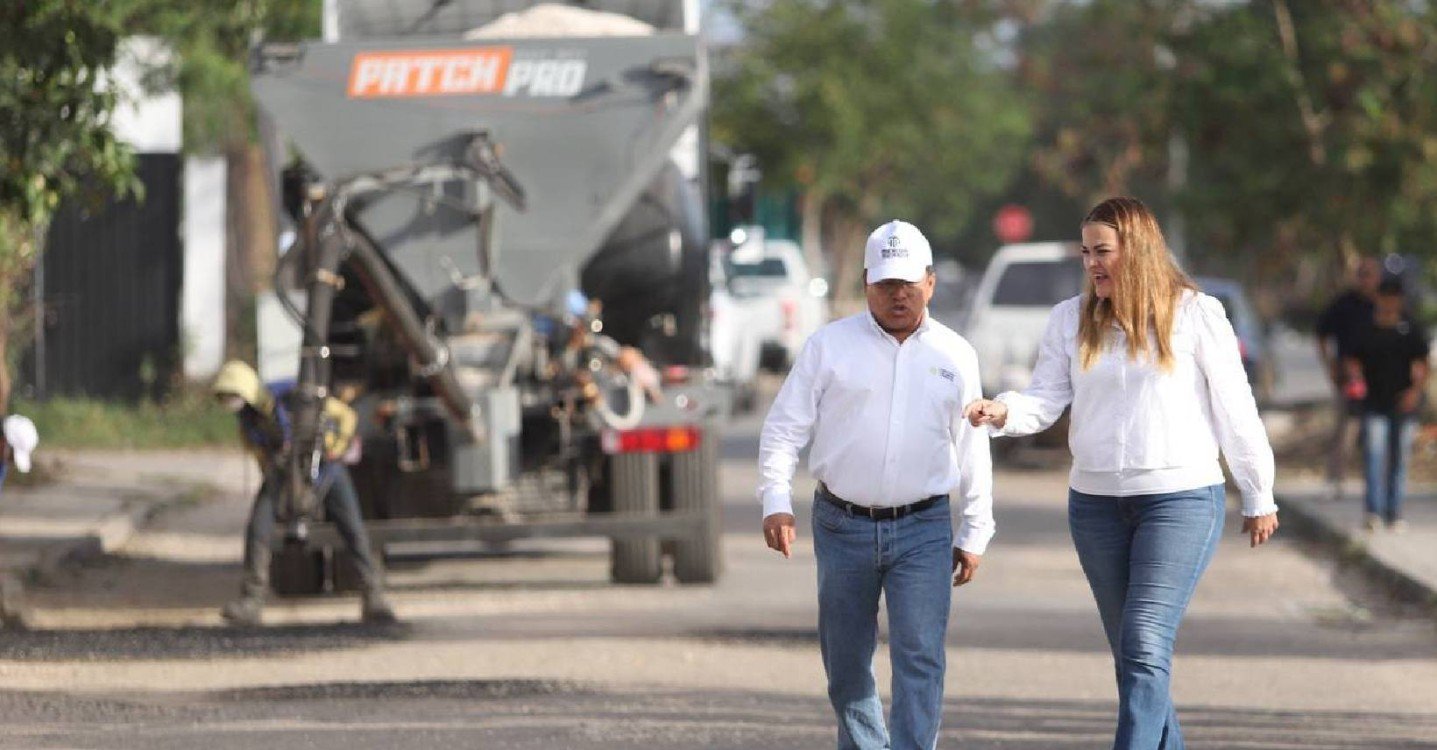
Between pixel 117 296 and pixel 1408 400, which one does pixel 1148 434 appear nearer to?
pixel 1408 400

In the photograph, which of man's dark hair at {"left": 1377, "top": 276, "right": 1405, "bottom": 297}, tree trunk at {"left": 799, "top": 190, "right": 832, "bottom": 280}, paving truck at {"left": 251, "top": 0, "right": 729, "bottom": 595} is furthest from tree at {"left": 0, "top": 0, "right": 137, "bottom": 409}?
tree trunk at {"left": 799, "top": 190, "right": 832, "bottom": 280}

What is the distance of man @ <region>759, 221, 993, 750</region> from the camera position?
Answer: 7.00m

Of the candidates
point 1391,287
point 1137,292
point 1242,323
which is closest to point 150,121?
point 1242,323

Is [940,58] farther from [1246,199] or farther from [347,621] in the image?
[347,621]

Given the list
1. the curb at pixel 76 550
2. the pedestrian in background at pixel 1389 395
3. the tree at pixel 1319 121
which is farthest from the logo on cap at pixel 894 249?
the tree at pixel 1319 121

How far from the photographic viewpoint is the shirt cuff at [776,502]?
6.97m

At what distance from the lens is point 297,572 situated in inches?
540

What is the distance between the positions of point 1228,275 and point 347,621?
5821 cm

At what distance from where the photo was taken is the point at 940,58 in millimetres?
59188

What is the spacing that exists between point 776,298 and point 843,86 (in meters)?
24.2

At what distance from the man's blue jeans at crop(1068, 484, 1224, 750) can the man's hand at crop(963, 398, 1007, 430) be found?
453mm

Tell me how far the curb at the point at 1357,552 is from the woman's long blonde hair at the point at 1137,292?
637 centimetres

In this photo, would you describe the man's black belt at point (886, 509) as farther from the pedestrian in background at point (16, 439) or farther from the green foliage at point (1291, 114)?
the green foliage at point (1291, 114)

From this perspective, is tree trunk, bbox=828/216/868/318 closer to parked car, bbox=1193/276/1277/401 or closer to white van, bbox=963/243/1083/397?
parked car, bbox=1193/276/1277/401
